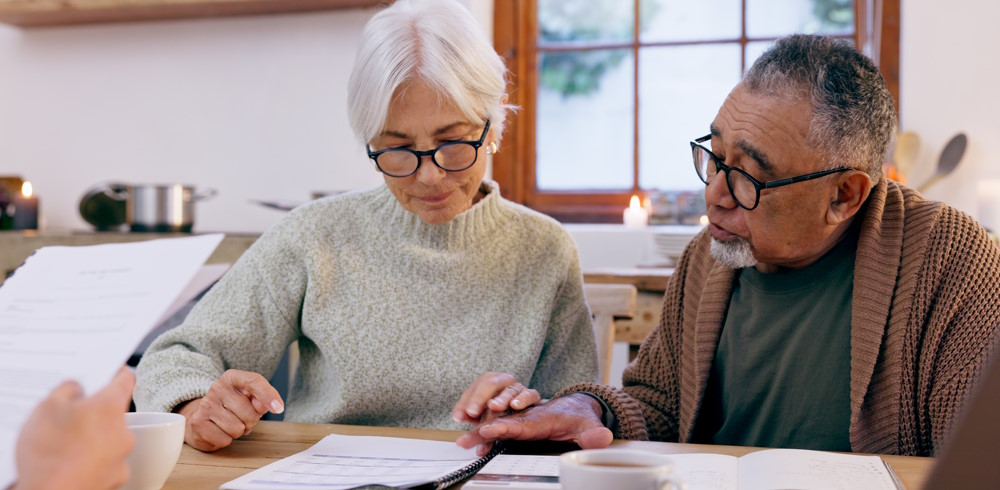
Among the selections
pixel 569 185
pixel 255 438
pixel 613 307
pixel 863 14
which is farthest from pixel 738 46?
pixel 255 438

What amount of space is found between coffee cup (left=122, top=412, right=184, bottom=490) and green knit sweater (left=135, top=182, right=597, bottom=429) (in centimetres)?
51

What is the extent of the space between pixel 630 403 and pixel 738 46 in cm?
225

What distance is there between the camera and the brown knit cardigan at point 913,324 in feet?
3.76

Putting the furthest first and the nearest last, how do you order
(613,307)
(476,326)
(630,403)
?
(613,307) → (476,326) → (630,403)

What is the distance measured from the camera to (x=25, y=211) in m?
3.24

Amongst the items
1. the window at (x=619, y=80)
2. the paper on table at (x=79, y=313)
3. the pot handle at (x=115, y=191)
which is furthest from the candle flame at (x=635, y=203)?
the paper on table at (x=79, y=313)

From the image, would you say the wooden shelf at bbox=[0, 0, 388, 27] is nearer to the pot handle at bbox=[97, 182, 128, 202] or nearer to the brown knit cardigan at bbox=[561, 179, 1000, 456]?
the pot handle at bbox=[97, 182, 128, 202]

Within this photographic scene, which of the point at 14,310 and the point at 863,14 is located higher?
the point at 863,14

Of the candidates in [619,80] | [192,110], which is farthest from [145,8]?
[619,80]

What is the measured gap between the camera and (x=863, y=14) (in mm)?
3092

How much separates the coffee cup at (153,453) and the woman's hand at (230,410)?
175 mm

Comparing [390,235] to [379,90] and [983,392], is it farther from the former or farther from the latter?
[983,392]

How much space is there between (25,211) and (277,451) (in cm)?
266

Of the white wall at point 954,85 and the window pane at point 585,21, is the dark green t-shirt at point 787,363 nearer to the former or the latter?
the white wall at point 954,85
